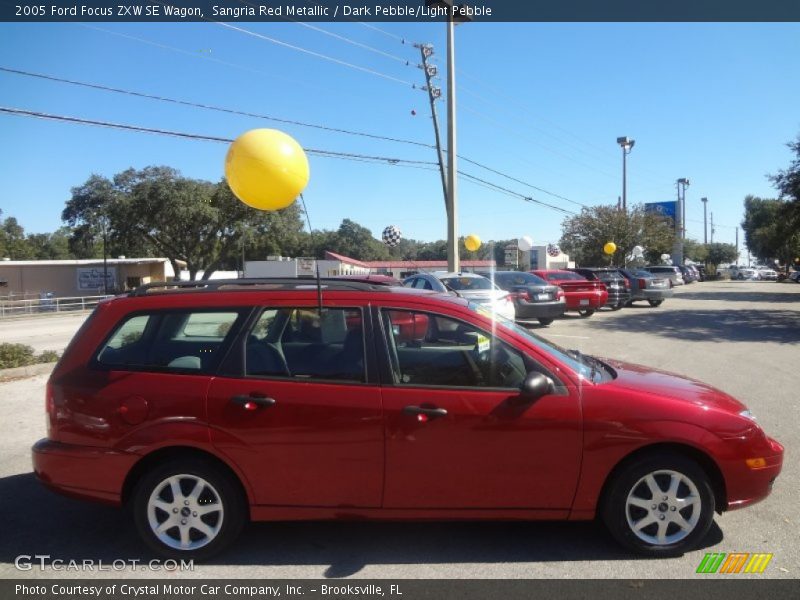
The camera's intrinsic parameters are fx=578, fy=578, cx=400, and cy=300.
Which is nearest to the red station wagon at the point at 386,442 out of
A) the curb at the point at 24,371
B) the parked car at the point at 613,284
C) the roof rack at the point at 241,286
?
the roof rack at the point at 241,286

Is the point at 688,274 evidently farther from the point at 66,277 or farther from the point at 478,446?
the point at 478,446

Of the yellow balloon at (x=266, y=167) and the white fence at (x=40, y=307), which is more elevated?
the yellow balloon at (x=266, y=167)

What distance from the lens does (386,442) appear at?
3340 mm

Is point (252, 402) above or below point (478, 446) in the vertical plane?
above

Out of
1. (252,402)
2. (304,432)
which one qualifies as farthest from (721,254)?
(252,402)

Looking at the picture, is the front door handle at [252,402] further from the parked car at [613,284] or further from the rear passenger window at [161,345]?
the parked car at [613,284]

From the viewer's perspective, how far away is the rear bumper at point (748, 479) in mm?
3400

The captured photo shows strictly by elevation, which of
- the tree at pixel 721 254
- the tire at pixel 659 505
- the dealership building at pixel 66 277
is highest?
the tree at pixel 721 254

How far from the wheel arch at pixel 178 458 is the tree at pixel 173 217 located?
3755 cm

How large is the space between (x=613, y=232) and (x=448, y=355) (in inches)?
1537

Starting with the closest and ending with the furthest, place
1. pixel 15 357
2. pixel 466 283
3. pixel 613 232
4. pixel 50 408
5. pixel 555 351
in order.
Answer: pixel 50 408, pixel 555 351, pixel 15 357, pixel 466 283, pixel 613 232

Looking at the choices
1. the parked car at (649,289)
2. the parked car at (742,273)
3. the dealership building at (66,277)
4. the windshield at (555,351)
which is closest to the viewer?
the windshield at (555,351)
